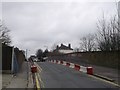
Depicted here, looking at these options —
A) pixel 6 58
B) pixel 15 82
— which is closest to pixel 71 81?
pixel 15 82

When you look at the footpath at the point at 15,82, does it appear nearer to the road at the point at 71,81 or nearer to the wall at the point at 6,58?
the road at the point at 71,81

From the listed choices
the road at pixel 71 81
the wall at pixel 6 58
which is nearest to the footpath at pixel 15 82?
the road at pixel 71 81

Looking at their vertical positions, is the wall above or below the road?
above

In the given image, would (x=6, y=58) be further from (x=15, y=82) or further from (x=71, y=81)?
(x=71, y=81)

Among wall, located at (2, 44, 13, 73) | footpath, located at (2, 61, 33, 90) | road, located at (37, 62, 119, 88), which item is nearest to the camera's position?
footpath, located at (2, 61, 33, 90)

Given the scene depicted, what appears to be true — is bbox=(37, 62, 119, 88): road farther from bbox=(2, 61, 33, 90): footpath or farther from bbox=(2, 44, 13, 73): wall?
bbox=(2, 44, 13, 73): wall

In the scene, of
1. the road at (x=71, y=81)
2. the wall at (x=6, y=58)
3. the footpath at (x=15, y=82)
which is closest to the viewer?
the footpath at (x=15, y=82)

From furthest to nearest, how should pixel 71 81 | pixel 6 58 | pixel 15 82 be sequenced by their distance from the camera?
1. pixel 6 58
2. pixel 71 81
3. pixel 15 82

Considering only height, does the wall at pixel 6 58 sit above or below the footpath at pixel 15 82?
above

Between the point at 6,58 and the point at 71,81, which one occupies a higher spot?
the point at 6,58

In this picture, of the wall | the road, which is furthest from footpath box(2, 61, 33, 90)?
the wall

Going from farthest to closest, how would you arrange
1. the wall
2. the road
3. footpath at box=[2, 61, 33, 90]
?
the wall < the road < footpath at box=[2, 61, 33, 90]

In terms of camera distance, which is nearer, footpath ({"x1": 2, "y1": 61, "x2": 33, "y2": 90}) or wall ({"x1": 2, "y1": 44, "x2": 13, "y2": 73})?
footpath ({"x1": 2, "y1": 61, "x2": 33, "y2": 90})

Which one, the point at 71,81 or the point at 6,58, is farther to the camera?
the point at 6,58
